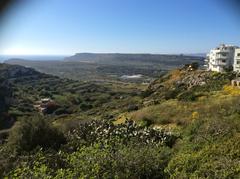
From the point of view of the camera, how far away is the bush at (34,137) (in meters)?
13.8

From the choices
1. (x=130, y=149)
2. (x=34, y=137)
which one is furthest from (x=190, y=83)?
(x=130, y=149)

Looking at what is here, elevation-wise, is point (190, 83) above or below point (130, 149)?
below

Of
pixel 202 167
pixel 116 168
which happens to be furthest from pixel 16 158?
pixel 202 167

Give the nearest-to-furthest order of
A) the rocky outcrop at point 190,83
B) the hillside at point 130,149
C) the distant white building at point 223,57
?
the hillside at point 130,149 → the rocky outcrop at point 190,83 → the distant white building at point 223,57

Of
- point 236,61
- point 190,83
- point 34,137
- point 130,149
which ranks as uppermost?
point 130,149

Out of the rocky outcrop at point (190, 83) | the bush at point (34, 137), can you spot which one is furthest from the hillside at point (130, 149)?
the rocky outcrop at point (190, 83)

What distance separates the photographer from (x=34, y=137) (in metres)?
14.1

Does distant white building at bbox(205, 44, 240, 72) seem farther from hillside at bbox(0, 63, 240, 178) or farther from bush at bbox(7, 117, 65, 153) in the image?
bush at bbox(7, 117, 65, 153)

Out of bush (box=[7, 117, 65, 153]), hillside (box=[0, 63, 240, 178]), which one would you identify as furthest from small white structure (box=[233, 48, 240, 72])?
bush (box=[7, 117, 65, 153])

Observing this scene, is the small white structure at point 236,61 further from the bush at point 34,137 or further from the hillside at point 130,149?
the bush at point 34,137

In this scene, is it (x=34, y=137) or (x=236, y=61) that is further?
(x=236, y=61)

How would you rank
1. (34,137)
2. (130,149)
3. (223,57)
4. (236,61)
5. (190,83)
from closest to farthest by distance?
1. (130,149)
2. (34,137)
3. (190,83)
4. (236,61)
5. (223,57)

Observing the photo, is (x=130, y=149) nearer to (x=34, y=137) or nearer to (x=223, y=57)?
(x=34, y=137)

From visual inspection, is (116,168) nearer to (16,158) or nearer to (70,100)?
(16,158)
